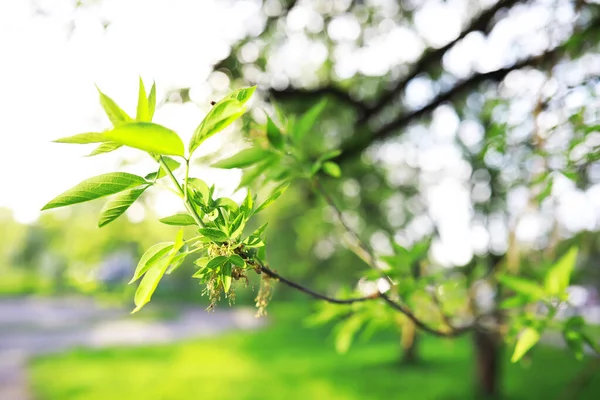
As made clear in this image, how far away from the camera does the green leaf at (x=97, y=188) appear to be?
2.46 ft

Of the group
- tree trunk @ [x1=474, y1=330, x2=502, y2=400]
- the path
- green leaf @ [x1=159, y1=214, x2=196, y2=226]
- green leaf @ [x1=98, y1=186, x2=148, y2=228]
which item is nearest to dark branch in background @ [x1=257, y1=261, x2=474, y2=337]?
green leaf @ [x1=159, y1=214, x2=196, y2=226]

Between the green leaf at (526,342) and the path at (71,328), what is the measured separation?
32.2 ft

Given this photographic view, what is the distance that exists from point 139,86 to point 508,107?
2614mm

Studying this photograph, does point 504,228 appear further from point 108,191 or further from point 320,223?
point 108,191

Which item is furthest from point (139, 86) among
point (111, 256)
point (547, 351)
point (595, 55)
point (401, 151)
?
point (547, 351)

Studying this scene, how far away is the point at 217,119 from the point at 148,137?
133mm

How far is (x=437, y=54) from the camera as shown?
399 centimetres

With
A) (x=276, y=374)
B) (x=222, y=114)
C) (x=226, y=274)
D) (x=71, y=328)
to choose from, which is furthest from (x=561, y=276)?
(x=71, y=328)

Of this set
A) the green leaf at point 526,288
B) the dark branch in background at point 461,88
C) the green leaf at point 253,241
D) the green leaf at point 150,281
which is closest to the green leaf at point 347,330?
the green leaf at point 526,288

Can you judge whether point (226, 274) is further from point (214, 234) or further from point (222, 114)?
point (222, 114)

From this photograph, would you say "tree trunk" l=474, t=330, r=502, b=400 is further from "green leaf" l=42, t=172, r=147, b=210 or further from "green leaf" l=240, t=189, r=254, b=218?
"green leaf" l=42, t=172, r=147, b=210

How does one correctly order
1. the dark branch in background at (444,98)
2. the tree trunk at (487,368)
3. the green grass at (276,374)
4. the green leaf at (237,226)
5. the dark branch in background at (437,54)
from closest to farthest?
the green leaf at (237,226), the dark branch in background at (444,98), the dark branch in background at (437,54), the tree trunk at (487,368), the green grass at (276,374)

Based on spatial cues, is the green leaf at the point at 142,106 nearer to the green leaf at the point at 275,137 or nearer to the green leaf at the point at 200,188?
the green leaf at the point at 200,188

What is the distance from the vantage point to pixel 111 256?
5383 mm
